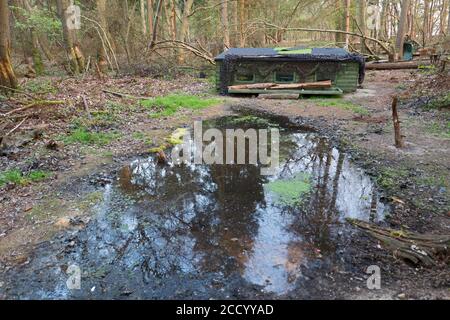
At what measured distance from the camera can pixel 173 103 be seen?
12594 mm

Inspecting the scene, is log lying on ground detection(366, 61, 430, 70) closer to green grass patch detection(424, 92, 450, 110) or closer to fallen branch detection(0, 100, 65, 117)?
green grass patch detection(424, 92, 450, 110)

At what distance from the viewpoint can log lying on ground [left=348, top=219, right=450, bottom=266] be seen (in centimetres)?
412

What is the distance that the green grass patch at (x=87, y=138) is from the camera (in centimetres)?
858

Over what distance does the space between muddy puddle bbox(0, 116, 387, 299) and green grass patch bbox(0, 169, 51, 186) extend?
4.41 feet

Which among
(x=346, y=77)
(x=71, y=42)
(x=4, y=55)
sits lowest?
(x=346, y=77)

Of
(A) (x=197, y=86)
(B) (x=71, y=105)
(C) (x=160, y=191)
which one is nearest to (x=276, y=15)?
(A) (x=197, y=86)

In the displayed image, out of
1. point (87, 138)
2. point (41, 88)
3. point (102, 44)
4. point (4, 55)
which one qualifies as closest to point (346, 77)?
point (87, 138)

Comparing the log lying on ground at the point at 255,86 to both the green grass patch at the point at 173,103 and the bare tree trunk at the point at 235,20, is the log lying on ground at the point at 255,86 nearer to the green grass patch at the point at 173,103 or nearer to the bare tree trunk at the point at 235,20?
the green grass patch at the point at 173,103

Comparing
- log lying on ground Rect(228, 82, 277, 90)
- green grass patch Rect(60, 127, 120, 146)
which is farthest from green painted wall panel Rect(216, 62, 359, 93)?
green grass patch Rect(60, 127, 120, 146)

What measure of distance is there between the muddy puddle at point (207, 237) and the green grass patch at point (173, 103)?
488 centimetres

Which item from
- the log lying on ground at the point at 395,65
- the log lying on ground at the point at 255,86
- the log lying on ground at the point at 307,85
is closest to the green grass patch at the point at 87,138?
the log lying on ground at the point at 255,86

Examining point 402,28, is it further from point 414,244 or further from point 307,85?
point 414,244

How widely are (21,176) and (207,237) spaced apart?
4027mm
